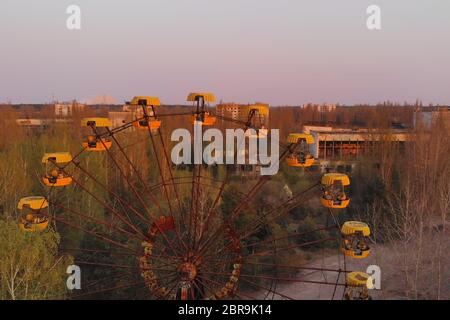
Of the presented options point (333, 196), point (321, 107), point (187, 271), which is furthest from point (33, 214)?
point (321, 107)

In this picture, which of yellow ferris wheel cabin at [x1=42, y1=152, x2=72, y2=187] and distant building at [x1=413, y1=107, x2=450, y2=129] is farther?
distant building at [x1=413, y1=107, x2=450, y2=129]

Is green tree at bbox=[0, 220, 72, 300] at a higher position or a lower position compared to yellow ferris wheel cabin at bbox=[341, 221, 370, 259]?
lower

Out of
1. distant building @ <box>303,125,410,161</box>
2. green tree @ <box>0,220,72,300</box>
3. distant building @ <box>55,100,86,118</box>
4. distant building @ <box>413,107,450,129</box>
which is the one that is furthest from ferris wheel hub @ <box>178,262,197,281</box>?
distant building @ <box>55,100,86,118</box>

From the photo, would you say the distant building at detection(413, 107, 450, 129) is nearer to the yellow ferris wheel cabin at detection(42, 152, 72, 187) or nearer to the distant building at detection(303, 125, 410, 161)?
the distant building at detection(303, 125, 410, 161)

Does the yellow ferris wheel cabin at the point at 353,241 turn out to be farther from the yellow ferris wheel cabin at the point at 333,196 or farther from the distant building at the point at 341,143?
the distant building at the point at 341,143

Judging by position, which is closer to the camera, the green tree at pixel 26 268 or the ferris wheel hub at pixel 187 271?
the ferris wheel hub at pixel 187 271

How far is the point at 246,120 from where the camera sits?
31.7 feet

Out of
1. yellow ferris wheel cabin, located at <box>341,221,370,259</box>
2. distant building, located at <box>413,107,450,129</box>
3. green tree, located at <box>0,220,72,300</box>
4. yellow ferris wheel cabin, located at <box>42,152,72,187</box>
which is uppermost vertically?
distant building, located at <box>413,107,450,129</box>

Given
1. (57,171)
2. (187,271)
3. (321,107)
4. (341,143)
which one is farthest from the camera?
(321,107)

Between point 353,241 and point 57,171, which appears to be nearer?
point 353,241

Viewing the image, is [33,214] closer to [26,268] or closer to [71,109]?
[26,268]

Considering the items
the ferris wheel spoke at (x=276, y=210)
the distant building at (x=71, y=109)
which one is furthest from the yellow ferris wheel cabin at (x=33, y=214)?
the distant building at (x=71, y=109)

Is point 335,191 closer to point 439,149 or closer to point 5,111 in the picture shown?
point 439,149

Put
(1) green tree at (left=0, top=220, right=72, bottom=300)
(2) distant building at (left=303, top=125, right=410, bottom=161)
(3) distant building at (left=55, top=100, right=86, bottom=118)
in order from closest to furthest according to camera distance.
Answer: (1) green tree at (left=0, top=220, right=72, bottom=300)
(2) distant building at (left=303, top=125, right=410, bottom=161)
(3) distant building at (left=55, top=100, right=86, bottom=118)
